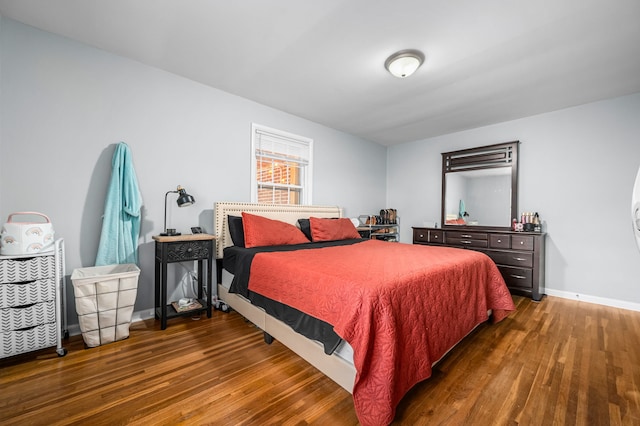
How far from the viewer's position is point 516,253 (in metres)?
3.54

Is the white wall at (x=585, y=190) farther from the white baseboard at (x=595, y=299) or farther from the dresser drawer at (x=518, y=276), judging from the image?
the dresser drawer at (x=518, y=276)

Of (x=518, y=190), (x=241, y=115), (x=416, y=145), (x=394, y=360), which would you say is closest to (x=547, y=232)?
(x=518, y=190)

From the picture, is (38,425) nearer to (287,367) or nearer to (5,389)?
(5,389)

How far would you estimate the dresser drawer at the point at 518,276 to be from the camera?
11.2 feet

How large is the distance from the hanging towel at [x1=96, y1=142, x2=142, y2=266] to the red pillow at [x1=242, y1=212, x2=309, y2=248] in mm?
1014

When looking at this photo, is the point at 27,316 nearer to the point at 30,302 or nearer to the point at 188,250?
the point at 30,302

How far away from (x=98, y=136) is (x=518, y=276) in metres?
5.03

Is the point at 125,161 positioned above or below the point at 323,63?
below

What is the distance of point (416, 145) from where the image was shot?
5.14 m

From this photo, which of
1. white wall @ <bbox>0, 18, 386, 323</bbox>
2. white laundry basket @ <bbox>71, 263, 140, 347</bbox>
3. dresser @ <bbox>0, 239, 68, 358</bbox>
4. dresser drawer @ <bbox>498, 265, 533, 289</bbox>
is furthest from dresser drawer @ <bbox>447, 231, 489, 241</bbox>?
dresser @ <bbox>0, 239, 68, 358</bbox>

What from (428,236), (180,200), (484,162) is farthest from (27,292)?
(484,162)

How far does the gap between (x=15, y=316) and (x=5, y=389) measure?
0.46 m

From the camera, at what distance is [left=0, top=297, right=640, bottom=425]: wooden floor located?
1.39 metres

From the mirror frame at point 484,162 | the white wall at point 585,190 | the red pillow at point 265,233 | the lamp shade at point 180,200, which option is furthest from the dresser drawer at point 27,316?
the white wall at point 585,190
